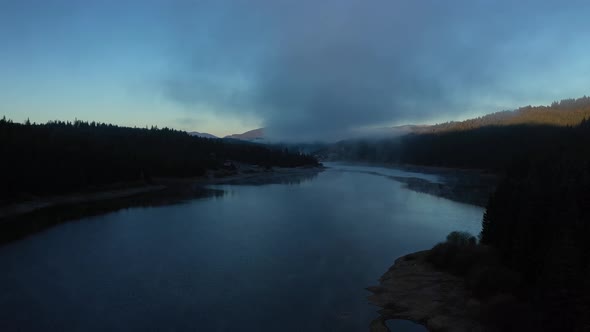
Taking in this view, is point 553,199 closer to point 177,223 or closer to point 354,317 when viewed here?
point 354,317

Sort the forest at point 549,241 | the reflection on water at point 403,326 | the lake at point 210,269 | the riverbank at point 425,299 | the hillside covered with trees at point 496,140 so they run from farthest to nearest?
the hillside covered with trees at point 496,140 → the lake at point 210,269 → the riverbank at point 425,299 → the reflection on water at point 403,326 → the forest at point 549,241

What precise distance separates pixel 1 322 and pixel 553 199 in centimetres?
2271

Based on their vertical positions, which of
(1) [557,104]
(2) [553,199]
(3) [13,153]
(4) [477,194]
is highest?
(1) [557,104]

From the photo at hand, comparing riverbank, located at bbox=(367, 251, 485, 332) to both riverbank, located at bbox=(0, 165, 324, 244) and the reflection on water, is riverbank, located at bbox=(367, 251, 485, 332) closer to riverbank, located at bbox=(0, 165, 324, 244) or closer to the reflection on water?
the reflection on water

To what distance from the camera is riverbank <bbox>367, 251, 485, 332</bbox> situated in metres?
15.0

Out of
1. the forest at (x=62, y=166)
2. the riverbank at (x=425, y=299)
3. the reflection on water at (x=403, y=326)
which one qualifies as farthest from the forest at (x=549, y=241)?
the forest at (x=62, y=166)

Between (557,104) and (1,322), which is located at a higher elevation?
(557,104)

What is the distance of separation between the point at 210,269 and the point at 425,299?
11274 mm

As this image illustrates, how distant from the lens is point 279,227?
3497 cm

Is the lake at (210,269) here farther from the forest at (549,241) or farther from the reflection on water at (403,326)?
the forest at (549,241)

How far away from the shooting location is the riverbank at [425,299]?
15.0 m

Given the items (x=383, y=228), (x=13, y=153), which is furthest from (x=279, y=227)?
(x=13, y=153)

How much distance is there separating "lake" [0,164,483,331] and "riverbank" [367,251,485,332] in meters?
0.60

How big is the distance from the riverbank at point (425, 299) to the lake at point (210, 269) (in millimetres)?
604
